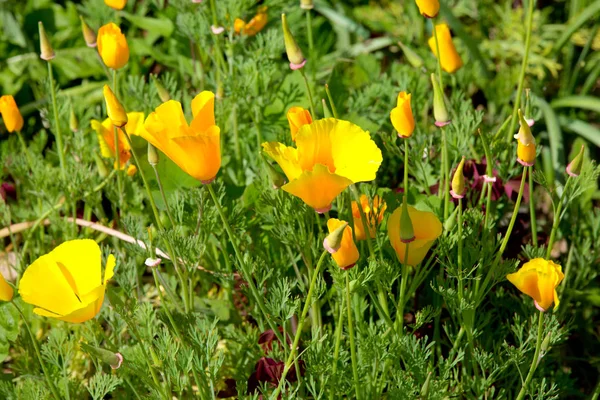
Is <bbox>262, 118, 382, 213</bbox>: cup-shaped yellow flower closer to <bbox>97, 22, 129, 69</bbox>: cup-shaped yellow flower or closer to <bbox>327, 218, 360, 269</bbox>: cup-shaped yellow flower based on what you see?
<bbox>327, 218, 360, 269</bbox>: cup-shaped yellow flower

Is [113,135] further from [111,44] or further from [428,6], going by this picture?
[428,6]

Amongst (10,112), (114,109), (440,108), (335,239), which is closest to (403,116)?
(440,108)

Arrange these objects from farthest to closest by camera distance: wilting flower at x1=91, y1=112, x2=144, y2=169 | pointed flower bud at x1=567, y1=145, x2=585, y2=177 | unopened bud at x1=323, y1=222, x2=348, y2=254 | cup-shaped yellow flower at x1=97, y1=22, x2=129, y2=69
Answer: wilting flower at x1=91, y1=112, x2=144, y2=169 → cup-shaped yellow flower at x1=97, y1=22, x2=129, y2=69 → pointed flower bud at x1=567, y1=145, x2=585, y2=177 → unopened bud at x1=323, y1=222, x2=348, y2=254

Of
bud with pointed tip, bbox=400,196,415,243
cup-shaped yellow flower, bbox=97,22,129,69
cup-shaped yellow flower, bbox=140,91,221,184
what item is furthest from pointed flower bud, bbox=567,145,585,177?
cup-shaped yellow flower, bbox=97,22,129,69

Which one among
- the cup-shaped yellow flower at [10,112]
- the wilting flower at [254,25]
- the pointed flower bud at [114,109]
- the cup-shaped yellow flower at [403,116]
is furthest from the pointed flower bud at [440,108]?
the cup-shaped yellow flower at [10,112]

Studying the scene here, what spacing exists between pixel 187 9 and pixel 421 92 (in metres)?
0.63

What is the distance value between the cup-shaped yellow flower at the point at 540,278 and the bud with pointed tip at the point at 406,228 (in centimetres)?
17

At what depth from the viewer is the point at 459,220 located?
4.03 ft

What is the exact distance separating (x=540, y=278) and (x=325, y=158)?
0.37 m

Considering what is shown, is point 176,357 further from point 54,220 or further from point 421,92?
point 421,92

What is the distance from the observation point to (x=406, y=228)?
111cm

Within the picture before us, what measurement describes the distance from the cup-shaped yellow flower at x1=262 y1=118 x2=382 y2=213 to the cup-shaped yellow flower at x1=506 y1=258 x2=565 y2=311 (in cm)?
28

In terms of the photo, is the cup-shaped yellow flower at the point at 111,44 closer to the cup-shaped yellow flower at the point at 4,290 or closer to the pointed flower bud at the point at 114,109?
the pointed flower bud at the point at 114,109

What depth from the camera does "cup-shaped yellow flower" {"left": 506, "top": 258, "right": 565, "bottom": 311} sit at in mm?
A: 1147
